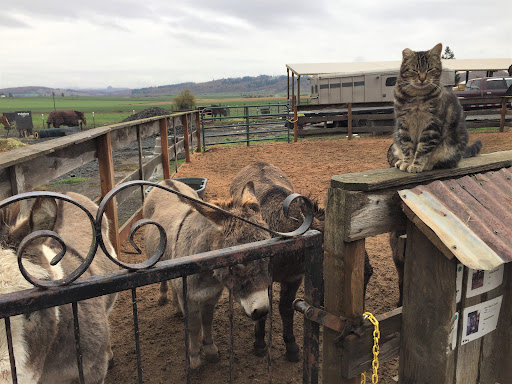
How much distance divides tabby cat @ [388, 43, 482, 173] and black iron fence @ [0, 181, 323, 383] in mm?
1016

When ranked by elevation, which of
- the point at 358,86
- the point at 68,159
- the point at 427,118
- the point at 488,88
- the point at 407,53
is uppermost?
the point at 358,86

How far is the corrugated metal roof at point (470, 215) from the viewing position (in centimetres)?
161

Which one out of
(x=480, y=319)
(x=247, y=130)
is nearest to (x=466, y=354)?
(x=480, y=319)

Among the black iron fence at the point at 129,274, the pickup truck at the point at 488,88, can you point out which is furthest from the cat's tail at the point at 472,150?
the pickup truck at the point at 488,88

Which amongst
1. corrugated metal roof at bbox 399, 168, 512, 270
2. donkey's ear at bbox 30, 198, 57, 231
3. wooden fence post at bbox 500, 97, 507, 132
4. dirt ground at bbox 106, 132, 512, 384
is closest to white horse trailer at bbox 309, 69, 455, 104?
wooden fence post at bbox 500, 97, 507, 132

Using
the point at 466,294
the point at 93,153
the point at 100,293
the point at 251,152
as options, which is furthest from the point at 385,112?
the point at 100,293

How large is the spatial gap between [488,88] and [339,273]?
21858 mm

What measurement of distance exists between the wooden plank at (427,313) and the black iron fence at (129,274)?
55 cm

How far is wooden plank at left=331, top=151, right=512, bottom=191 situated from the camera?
1719 mm

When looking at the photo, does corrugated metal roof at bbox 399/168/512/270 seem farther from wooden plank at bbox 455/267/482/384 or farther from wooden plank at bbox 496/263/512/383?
wooden plank at bbox 496/263/512/383

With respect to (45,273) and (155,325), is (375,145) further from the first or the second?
(45,273)

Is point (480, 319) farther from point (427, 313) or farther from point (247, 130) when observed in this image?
point (247, 130)

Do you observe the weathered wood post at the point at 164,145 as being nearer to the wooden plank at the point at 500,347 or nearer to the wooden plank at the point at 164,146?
the wooden plank at the point at 164,146

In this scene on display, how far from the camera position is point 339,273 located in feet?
5.80
